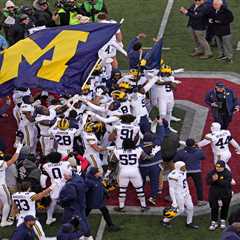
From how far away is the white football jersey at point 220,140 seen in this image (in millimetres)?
12594

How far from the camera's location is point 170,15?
20.8 metres

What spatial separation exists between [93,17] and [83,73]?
5012mm

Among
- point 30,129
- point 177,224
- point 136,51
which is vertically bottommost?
point 177,224

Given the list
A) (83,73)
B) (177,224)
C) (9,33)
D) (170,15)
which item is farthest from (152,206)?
(170,15)

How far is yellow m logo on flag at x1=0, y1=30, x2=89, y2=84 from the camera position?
1290 cm

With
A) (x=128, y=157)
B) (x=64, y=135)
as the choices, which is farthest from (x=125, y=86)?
(x=128, y=157)

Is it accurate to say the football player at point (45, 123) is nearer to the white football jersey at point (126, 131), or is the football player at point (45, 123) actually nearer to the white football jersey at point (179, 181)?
the white football jersey at point (126, 131)

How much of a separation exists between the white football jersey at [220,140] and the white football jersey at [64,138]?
2.31 metres

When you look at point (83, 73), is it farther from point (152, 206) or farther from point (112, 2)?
point (112, 2)

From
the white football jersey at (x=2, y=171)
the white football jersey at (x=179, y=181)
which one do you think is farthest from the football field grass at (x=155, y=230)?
the white football jersey at (x=2, y=171)

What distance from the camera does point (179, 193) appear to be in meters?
11.6

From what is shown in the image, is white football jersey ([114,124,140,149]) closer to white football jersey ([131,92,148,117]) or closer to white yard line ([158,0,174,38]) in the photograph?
white football jersey ([131,92,148,117])

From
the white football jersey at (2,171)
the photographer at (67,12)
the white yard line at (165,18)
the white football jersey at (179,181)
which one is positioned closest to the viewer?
the white football jersey at (179,181)

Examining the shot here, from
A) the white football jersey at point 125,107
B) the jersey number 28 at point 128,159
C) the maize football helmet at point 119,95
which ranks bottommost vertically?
the jersey number 28 at point 128,159
